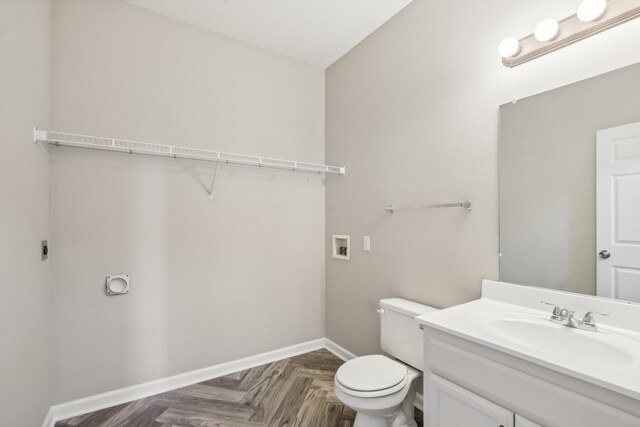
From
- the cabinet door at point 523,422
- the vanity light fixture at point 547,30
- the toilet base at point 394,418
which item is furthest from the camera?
the toilet base at point 394,418

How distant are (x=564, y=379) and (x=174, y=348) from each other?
232cm

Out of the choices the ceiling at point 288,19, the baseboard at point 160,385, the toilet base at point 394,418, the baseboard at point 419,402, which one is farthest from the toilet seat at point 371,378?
the ceiling at point 288,19

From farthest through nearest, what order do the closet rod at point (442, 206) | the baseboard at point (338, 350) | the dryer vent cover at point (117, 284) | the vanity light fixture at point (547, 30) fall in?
the baseboard at point (338, 350)
the dryer vent cover at point (117, 284)
the closet rod at point (442, 206)
the vanity light fixture at point (547, 30)

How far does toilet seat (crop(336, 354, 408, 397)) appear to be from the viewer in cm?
146

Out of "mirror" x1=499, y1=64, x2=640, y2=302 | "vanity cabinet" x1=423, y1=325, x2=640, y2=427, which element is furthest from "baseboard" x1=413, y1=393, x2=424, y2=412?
"mirror" x1=499, y1=64, x2=640, y2=302

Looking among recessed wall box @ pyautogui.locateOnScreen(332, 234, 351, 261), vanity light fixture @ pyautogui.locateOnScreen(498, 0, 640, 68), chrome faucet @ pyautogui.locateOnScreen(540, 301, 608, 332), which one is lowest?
chrome faucet @ pyautogui.locateOnScreen(540, 301, 608, 332)

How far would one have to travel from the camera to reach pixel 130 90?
203cm

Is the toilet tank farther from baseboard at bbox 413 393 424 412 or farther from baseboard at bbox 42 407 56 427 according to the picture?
baseboard at bbox 42 407 56 427

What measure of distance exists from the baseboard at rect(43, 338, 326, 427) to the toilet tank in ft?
3.57

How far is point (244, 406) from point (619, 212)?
233cm

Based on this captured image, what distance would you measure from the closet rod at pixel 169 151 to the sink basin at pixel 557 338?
5.63ft

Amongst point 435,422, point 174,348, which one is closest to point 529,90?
point 435,422

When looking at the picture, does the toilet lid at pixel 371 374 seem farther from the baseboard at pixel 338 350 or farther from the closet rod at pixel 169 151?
the closet rod at pixel 169 151

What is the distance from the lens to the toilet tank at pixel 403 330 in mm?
1739
